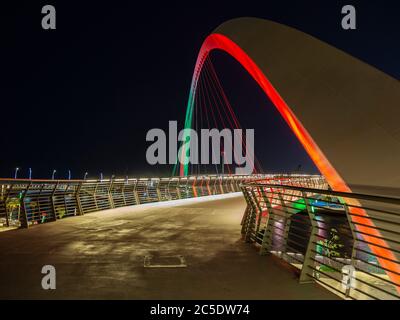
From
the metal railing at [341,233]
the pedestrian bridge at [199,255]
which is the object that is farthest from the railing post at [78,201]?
the metal railing at [341,233]

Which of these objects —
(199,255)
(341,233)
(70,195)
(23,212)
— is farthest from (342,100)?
(70,195)

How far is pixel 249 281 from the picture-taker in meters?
4.43

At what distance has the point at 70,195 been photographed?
1322 cm

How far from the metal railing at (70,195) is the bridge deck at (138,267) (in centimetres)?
137

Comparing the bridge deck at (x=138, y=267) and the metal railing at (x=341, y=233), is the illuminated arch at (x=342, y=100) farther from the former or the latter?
the bridge deck at (x=138, y=267)

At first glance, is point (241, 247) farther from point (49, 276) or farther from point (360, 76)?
point (360, 76)

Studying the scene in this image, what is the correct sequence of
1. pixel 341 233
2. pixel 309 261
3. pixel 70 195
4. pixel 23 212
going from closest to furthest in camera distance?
pixel 341 233 < pixel 309 261 < pixel 23 212 < pixel 70 195

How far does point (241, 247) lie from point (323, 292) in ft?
9.10

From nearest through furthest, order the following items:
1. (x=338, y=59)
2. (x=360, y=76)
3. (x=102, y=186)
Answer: (x=360, y=76) < (x=338, y=59) < (x=102, y=186)

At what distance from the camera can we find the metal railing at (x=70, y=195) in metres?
9.74

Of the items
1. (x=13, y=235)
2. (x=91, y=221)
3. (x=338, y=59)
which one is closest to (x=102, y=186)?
(x=91, y=221)

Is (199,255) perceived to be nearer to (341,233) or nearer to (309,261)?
(309,261)

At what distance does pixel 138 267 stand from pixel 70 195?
8.90m

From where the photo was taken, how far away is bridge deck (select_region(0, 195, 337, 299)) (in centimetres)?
395
